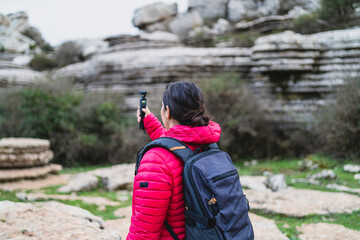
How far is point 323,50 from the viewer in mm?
12078

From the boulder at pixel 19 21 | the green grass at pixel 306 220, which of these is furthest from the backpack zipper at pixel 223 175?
the boulder at pixel 19 21

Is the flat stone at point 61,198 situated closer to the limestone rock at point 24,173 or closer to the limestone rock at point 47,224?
the limestone rock at point 47,224

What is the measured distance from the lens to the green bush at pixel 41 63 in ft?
71.7

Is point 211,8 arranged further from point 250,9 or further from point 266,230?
Result: point 266,230

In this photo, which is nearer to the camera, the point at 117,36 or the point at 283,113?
the point at 283,113

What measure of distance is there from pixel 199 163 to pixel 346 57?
12.3 meters

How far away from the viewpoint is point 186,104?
5.80 feet

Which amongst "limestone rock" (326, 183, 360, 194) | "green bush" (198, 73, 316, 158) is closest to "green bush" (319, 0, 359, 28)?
"green bush" (198, 73, 316, 158)

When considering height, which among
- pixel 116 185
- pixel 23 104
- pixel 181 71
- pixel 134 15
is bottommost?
pixel 116 185

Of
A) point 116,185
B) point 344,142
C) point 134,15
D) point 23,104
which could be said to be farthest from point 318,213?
point 134,15

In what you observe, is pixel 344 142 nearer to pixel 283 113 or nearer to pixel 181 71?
pixel 283 113

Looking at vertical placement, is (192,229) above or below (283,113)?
above

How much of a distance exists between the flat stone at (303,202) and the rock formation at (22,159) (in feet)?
20.1

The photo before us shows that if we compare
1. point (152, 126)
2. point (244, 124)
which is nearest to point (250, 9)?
point (244, 124)
